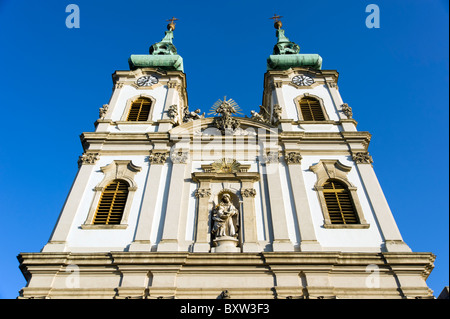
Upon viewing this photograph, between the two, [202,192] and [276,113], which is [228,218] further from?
[276,113]

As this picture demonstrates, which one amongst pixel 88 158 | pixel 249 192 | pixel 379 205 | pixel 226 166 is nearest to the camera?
pixel 379 205

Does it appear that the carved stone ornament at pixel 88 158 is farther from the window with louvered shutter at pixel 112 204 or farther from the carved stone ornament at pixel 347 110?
the carved stone ornament at pixel 347 110

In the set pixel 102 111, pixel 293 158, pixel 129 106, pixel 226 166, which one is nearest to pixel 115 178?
pixel 226 166

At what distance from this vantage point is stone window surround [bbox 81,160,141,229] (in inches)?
552

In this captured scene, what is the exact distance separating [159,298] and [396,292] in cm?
718

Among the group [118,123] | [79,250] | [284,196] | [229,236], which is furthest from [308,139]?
[79,250]

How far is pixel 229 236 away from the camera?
13438 millimetres

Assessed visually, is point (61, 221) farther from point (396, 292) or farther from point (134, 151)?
point (396, 292)

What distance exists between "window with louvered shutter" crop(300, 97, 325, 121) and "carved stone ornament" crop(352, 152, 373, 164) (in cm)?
355

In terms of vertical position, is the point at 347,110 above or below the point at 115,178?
above

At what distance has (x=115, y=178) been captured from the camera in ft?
52.6

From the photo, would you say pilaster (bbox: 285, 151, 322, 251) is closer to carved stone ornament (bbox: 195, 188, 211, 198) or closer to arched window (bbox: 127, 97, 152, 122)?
carved stone ornament (bbox: 195, 188, 211, 198)

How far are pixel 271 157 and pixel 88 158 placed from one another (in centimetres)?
801
